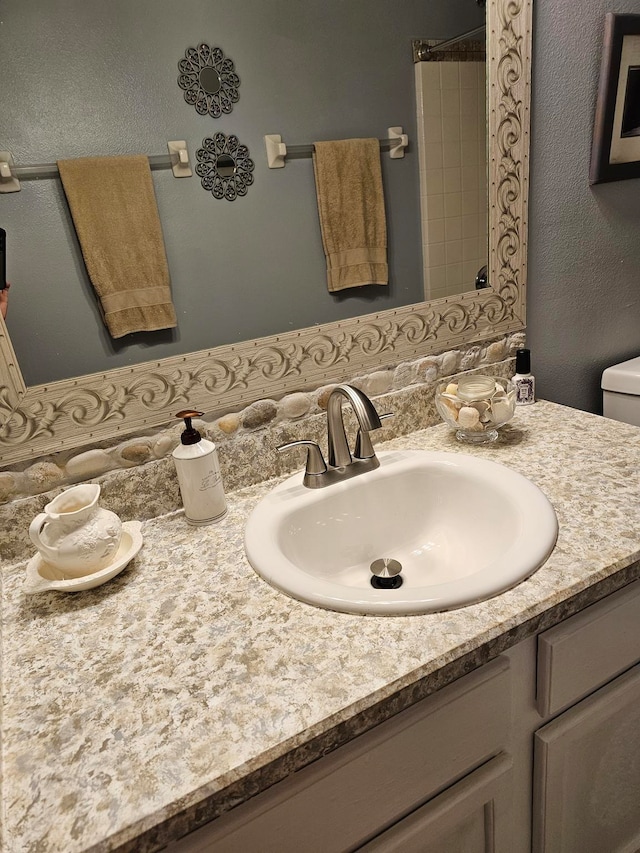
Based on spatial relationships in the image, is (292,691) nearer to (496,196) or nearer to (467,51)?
(496,196)

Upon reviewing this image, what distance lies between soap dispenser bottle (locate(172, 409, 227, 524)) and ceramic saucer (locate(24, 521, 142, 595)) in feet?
0.33

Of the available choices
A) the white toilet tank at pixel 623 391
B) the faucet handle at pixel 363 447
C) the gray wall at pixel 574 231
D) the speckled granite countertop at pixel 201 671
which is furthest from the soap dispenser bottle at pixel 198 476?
the white toilet tank at pixel 623 391

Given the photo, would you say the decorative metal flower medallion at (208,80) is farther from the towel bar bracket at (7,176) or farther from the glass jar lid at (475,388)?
the glass jar lid at (475,388)

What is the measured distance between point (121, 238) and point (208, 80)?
11.2 inches

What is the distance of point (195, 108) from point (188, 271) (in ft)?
0.81

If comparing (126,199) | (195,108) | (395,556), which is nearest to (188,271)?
(126,199)

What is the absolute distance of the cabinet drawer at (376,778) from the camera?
0.57 m

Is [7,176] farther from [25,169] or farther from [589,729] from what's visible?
[589,729]

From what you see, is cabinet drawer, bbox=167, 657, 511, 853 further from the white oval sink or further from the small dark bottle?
the small dark bottle

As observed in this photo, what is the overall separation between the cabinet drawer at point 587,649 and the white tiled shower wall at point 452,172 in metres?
0.68

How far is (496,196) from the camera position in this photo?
118 cm

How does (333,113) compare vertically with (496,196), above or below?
above

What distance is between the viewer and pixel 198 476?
93 cm

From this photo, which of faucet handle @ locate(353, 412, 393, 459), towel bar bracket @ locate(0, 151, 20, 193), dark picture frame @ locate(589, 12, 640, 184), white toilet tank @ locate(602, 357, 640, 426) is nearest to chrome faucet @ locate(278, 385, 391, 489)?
faucet handle @ locate(353, 412, 393, 459)
